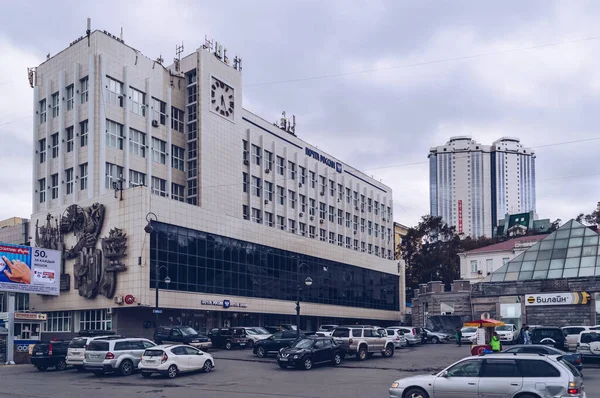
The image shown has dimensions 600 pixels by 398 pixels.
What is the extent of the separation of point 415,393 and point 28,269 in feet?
109

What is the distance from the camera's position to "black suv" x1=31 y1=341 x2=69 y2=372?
33562mm

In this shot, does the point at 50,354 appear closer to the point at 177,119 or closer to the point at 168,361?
the point at 168,361

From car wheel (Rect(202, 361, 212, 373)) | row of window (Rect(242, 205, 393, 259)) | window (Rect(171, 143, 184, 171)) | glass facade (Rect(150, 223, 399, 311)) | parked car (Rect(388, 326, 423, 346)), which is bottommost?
parked car (Rect(388, 326, 423, 346))

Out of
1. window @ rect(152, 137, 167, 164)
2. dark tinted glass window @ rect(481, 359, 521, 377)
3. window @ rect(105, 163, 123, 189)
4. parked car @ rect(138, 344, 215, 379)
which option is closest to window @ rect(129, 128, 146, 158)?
window @ rect(152, 137, 167, 164)

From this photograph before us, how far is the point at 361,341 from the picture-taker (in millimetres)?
36906

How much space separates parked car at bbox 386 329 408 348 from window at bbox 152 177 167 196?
24.5 m

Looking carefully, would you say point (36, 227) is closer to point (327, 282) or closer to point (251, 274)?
point (251, 274)

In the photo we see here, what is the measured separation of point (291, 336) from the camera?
40.1m

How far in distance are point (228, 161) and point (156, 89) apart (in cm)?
928

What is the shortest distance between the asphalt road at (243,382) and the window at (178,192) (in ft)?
88.8

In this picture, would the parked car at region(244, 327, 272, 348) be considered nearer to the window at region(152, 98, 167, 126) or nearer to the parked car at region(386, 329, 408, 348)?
the parked car at region(386, 329, 408, 348)

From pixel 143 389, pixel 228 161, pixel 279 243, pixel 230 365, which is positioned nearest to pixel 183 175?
pixel 228 161

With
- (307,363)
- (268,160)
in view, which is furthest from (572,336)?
(268,160)

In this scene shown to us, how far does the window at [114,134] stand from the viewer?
187 ft
